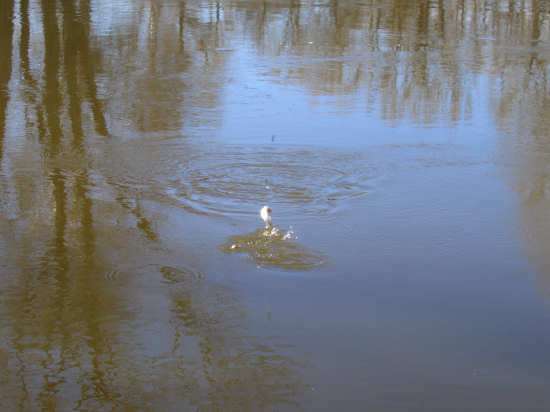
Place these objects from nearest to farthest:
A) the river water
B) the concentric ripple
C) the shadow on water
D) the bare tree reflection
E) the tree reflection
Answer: the tree reflection, the river water, the shadow on water, the concentric ripple, the bare tree reflection

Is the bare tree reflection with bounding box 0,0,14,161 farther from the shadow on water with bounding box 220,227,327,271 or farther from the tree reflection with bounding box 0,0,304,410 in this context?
the shadow on water with bounding box 220,227,327,271

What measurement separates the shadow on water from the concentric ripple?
50 cm

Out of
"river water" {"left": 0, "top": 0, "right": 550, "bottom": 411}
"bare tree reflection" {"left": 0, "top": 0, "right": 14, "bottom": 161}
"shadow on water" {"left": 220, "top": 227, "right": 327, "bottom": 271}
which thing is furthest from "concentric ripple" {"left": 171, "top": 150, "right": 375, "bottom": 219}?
"bare tree reflection" {"left": 0, "top": 0, "right": 14, "bottom": 161}

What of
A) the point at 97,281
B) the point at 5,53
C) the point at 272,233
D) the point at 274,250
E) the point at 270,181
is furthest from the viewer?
the point at 5,53

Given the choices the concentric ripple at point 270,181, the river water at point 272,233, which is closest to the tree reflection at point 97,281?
the river water at point 272,233

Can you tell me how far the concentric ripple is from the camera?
21.9 feet

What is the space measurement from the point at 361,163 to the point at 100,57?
5.86 meters

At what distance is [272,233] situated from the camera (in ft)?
19.7

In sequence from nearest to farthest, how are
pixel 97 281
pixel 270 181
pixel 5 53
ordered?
pixel 97 281 < pixel 270 181 < pixel 5 53

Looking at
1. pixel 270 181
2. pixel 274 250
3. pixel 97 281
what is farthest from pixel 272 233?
pixel 97 281

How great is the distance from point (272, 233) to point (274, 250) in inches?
9.8

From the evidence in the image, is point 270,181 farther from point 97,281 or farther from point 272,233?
point 97,281

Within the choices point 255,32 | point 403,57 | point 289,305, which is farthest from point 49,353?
point 255,32

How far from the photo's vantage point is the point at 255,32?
596 inches
